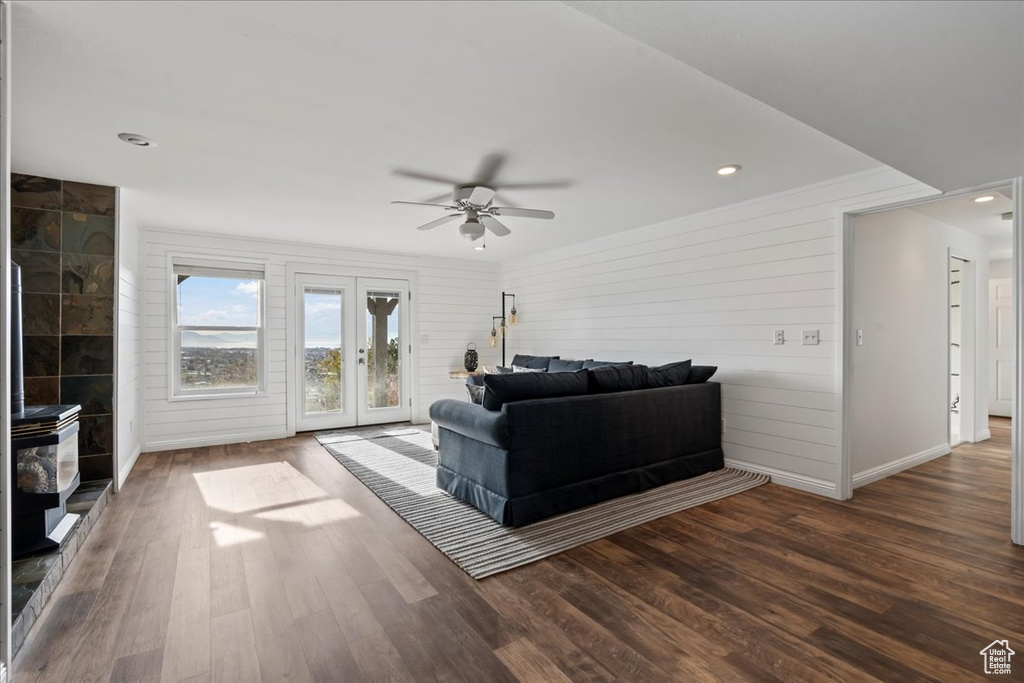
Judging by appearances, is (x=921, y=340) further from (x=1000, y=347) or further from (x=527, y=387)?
(x=527, y=387)

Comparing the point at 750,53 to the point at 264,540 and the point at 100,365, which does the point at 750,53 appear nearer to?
the point at 264,540

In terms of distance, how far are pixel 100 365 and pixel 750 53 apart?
4.56m

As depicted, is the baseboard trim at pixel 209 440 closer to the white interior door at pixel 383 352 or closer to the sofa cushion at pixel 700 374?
the white interior door at pixel 383 352

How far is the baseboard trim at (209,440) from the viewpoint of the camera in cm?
505

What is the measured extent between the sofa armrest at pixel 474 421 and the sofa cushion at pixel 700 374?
79.1 inches

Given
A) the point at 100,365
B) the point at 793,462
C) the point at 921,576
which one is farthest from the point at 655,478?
the point at 100,365

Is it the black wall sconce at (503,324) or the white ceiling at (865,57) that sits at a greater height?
the white ceiling at (865,57)

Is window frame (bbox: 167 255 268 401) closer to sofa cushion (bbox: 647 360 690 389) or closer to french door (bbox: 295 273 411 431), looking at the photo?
french door (bbox: 295 273 411 431)

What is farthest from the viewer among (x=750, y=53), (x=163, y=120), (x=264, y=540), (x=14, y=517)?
(x=264, y=540)

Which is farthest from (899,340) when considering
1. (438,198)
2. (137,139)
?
(137,139)

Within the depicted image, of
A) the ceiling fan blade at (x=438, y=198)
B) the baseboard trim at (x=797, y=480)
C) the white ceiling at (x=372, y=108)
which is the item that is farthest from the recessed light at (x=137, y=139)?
the baseboard trim at (x=797, y=480)

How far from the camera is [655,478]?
3.71 metres

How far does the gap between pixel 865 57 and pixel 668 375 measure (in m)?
2.73

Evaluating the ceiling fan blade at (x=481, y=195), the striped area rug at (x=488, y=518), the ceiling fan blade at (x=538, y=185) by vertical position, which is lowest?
the striped area rug at (x=488, y=518)
